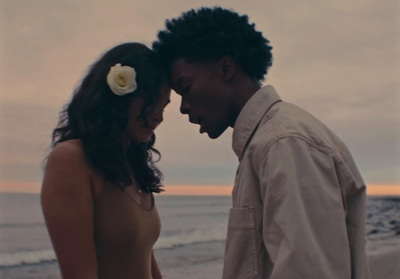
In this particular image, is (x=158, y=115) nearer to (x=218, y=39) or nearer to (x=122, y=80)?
(x=122, y=80)

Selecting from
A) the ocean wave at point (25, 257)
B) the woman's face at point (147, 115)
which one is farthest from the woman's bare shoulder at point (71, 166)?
the ocean wave at point (25, 257)

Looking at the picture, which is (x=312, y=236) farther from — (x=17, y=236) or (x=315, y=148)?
(x=17, y=236)

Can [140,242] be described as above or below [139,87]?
below

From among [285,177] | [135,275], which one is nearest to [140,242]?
[135,275]

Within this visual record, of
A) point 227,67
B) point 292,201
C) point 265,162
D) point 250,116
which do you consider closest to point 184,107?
point 227,67

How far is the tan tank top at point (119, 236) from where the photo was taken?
252cm

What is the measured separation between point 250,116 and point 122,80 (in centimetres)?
78

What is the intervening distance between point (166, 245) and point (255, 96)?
13682mm

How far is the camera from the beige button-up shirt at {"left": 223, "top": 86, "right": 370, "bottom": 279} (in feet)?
5.61

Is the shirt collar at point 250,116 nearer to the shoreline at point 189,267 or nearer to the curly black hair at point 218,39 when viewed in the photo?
the curly black hair at point 218,39

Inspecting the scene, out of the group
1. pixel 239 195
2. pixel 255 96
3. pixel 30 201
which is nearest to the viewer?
pixel 239 195

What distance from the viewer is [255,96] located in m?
2.12

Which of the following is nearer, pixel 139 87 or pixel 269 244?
pixel 269 244

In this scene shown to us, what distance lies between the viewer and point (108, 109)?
8.86 feet
